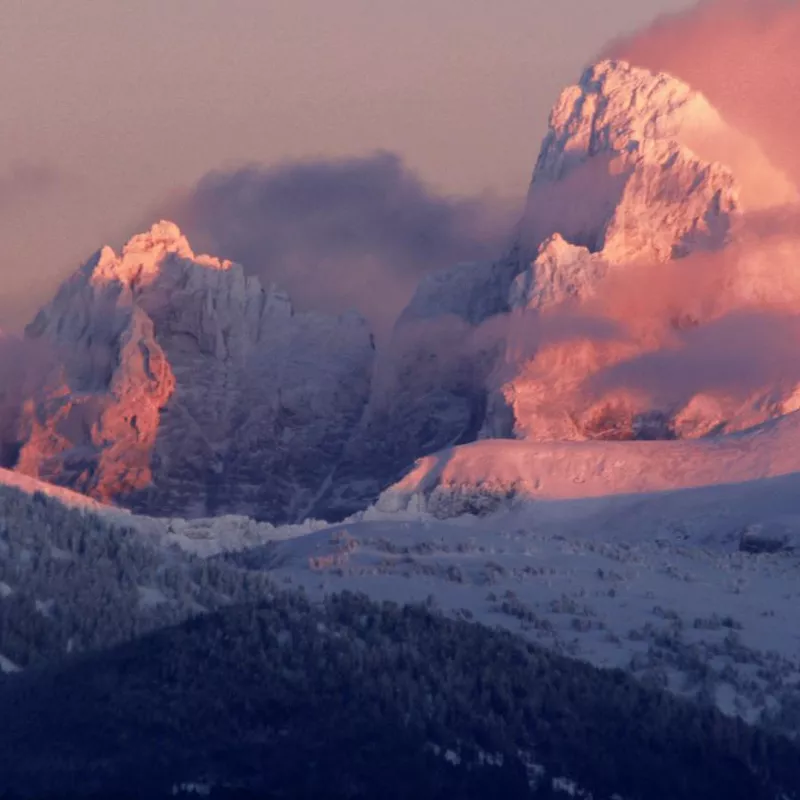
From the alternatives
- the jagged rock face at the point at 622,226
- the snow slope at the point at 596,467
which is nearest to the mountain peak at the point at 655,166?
the jagged rock face at the point at 622,226

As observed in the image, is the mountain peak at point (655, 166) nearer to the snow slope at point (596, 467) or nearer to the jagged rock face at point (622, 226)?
the jagged rock face at point (622, 226)

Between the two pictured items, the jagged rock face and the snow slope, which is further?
the jagged rock face

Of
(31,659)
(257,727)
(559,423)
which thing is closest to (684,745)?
(257,727)

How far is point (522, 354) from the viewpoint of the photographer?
635 feet

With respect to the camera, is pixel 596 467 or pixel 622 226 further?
pixel 622 226

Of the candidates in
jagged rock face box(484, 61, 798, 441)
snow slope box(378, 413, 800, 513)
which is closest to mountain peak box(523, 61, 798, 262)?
jagged rock face box(484, 61, 798, 441)

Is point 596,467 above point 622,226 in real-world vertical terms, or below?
below

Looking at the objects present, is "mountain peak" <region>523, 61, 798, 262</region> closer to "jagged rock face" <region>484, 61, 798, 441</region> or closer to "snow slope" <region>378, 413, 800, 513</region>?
"jagged rock face" <region>484, 61, 798, 441</region>

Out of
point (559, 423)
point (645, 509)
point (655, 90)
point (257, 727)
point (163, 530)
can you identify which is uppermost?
point (655, 90)

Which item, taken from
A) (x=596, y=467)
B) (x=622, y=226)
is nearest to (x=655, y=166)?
(x=622, y=226)

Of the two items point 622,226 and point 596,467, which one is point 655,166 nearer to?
point 622,226

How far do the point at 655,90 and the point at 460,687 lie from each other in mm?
146242

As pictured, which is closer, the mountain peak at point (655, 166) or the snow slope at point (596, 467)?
the snow slope at point (596, 467)

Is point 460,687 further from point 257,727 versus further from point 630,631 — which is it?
point 630,631
